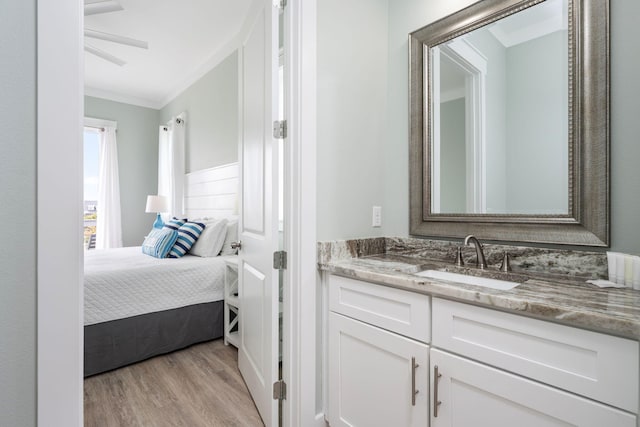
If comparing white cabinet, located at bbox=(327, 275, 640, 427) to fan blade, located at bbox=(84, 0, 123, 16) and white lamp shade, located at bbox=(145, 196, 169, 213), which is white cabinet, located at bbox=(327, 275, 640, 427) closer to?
fan blade, located at bbox=(84, 0, 123, 16)

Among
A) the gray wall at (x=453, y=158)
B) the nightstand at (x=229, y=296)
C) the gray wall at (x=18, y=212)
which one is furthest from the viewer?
the nightstand at (x=229, y=296)

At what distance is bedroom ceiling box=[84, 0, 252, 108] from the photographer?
2939mm

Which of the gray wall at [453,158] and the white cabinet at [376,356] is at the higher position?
the gray wall at [453,158]

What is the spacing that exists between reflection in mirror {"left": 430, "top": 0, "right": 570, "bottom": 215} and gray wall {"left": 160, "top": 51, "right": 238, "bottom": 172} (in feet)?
7.82

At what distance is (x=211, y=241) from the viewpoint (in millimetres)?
3018

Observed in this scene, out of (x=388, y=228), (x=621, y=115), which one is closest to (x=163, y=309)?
(x=388, y=228)

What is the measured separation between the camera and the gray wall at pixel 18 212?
748 mm

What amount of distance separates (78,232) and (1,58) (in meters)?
0.44

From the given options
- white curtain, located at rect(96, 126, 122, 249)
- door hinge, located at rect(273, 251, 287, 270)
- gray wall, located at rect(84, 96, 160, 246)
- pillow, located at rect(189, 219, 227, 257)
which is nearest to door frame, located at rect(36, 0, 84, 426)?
door hinge, located at rect(273, 251, 287, 270)

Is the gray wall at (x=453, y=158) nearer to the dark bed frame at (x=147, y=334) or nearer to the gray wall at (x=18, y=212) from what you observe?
the gray wall at (x=18, y=212)

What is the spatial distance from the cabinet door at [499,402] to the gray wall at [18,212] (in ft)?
3.86

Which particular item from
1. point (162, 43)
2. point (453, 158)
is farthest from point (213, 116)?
point (453, 158)

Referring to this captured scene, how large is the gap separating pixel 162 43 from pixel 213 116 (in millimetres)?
913

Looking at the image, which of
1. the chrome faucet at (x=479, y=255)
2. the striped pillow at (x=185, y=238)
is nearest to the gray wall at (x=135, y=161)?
the striped pillow at (x=185, y=238)
